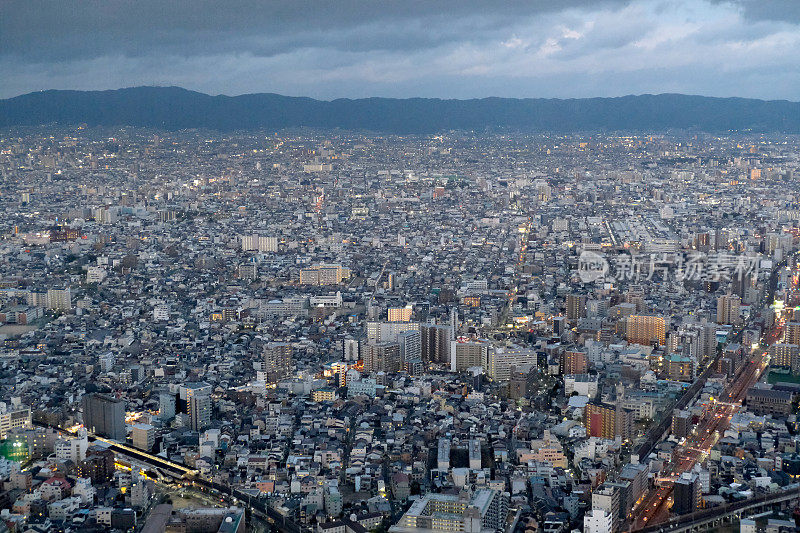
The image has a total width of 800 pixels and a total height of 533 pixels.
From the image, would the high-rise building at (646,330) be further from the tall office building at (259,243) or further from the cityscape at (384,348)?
the tall office building at (259,243)

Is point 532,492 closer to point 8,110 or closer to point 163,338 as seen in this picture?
point 163,338

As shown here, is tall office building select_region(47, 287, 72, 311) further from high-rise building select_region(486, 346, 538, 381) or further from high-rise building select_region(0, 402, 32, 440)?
high-rise building select_region(486, 346, 538, 381)

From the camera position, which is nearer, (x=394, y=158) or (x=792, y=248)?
(x=792, y=248)

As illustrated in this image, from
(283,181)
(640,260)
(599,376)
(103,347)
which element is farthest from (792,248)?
(283,181)

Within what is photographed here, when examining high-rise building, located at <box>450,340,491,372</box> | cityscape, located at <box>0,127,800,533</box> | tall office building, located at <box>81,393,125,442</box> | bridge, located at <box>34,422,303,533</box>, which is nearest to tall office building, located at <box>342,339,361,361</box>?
cityscape, located at <box>0,127,800,533</box>

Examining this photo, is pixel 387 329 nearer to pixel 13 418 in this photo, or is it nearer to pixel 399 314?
pixel 399 314

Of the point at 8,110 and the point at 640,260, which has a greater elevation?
the point at 8,110

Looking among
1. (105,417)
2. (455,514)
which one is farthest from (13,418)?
(455,514)

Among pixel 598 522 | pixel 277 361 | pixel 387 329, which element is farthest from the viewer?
pixel 387 329
